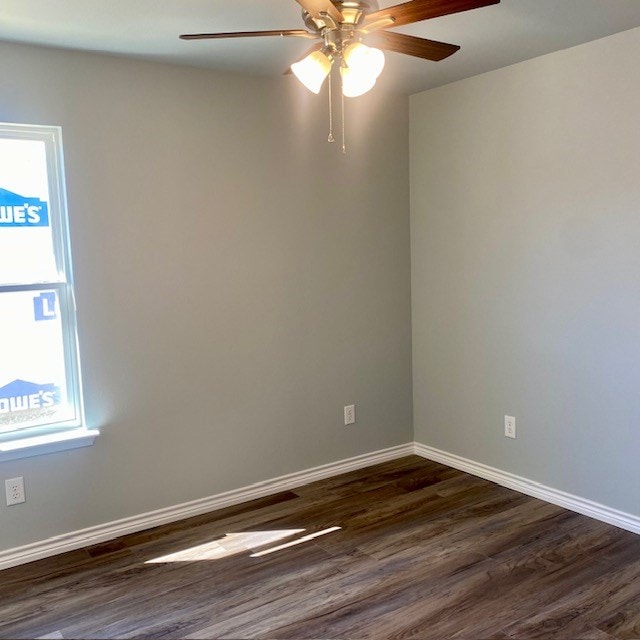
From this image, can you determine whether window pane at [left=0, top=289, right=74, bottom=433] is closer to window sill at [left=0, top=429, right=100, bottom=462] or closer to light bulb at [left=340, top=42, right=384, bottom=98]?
window sill at [left=0, top=429, right=100, bottom=462]

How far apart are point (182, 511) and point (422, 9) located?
2.59m

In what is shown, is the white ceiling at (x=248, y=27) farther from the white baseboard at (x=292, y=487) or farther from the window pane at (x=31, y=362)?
the white baseboard at (x=292, y=487)

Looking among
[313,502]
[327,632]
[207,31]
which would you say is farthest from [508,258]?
[327,632]

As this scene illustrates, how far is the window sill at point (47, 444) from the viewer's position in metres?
2.79

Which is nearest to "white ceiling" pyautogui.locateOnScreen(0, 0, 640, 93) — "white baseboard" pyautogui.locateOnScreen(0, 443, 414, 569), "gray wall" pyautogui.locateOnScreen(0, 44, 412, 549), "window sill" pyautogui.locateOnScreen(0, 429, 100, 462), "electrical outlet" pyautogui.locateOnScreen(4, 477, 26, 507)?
"gray wall" pyautogui.locateOnScreen(0, 44, 412, 549)

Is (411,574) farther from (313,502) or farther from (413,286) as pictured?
(413,286)

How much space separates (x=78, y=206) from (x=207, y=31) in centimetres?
97

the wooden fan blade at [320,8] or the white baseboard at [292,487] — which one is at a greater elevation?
the wooden fan blade at [320,8]

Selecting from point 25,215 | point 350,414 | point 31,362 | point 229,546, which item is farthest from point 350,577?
point 25,215

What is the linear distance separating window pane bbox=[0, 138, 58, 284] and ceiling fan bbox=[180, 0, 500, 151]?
1290 millimetres

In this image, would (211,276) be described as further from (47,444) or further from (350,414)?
(350,414)

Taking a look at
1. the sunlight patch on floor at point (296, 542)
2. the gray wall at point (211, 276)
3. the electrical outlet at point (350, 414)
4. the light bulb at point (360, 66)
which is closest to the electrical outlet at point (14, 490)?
the gray wall at point (211, 276)

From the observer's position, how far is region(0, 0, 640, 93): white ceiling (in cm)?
237

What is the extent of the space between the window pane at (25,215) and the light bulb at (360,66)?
5.35 ft
